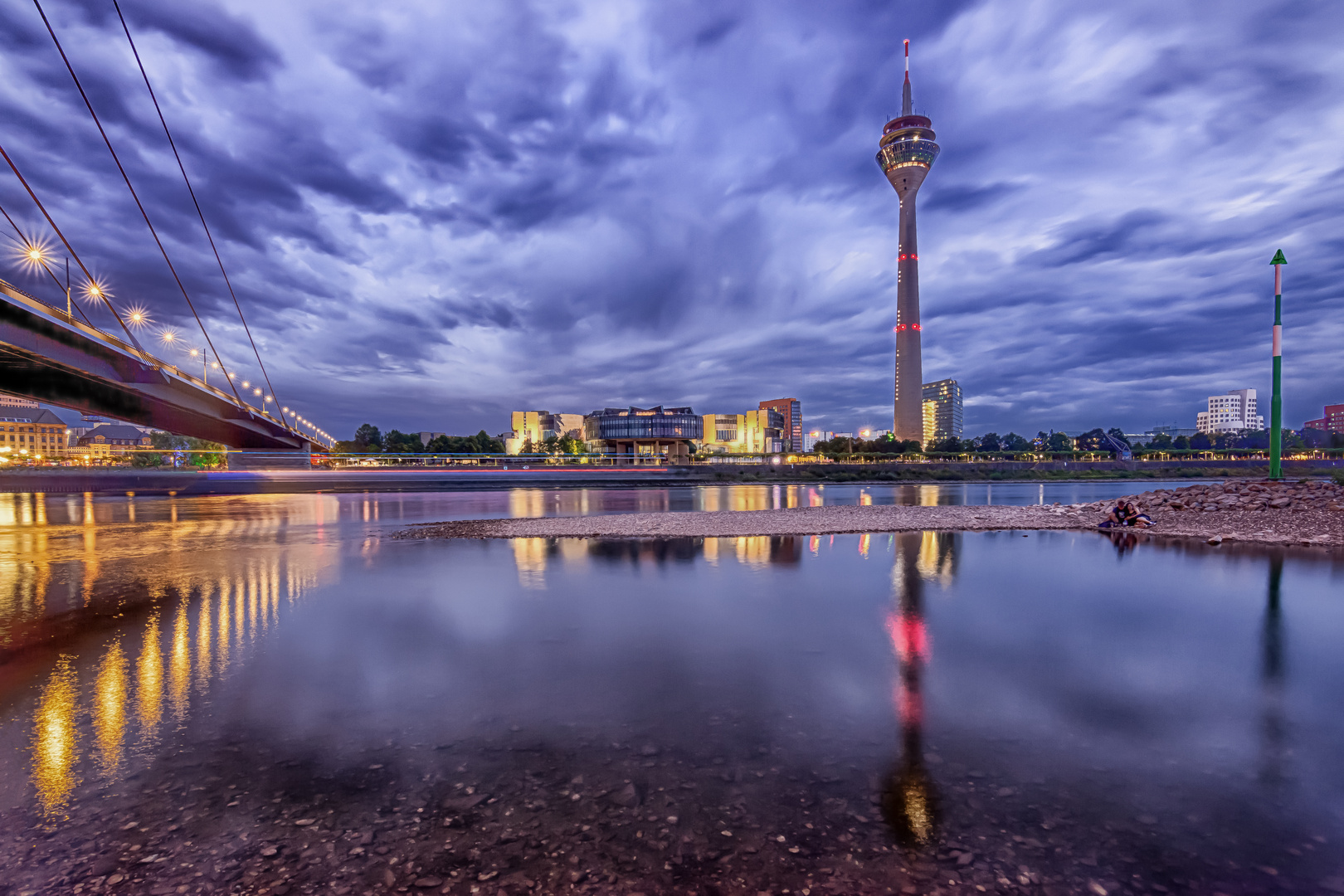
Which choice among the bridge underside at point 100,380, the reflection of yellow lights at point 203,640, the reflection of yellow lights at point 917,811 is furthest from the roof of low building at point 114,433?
the reflection of yellow lights at point 917,811

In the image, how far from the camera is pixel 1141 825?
306cm

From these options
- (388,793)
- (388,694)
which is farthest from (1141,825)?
(388,694)

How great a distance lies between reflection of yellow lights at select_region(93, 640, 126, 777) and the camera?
153 inches

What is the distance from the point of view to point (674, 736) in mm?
4121

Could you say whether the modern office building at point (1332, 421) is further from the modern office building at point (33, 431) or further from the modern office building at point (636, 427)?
the modern office building at point (33, 431)

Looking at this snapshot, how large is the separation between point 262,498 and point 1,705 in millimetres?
31478

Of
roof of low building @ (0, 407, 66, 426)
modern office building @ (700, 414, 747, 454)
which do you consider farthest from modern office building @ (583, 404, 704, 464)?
roof of low building @ (0, 407, 66, 426)

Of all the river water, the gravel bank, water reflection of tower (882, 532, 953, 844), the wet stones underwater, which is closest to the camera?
the wet stones underwater

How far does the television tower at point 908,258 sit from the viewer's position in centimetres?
12488

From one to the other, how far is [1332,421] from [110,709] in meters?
254

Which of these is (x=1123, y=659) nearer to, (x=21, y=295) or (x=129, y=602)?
(x=129, y=602)

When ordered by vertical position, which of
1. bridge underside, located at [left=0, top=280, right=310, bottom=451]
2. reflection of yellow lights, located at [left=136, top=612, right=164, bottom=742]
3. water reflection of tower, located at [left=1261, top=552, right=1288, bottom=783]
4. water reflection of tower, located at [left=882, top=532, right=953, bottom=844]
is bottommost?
water reflection of tower, located at [left=1261, top=552, right=1288, bottom=783]

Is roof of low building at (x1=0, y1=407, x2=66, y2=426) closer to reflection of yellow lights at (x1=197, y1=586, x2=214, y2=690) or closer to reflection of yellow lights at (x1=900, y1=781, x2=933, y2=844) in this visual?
reflection of yellow lights at (x1=197, y1=586, x2=214, y2=690)

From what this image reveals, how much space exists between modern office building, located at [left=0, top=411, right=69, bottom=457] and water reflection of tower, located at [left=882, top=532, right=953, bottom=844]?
15359 centimetres
